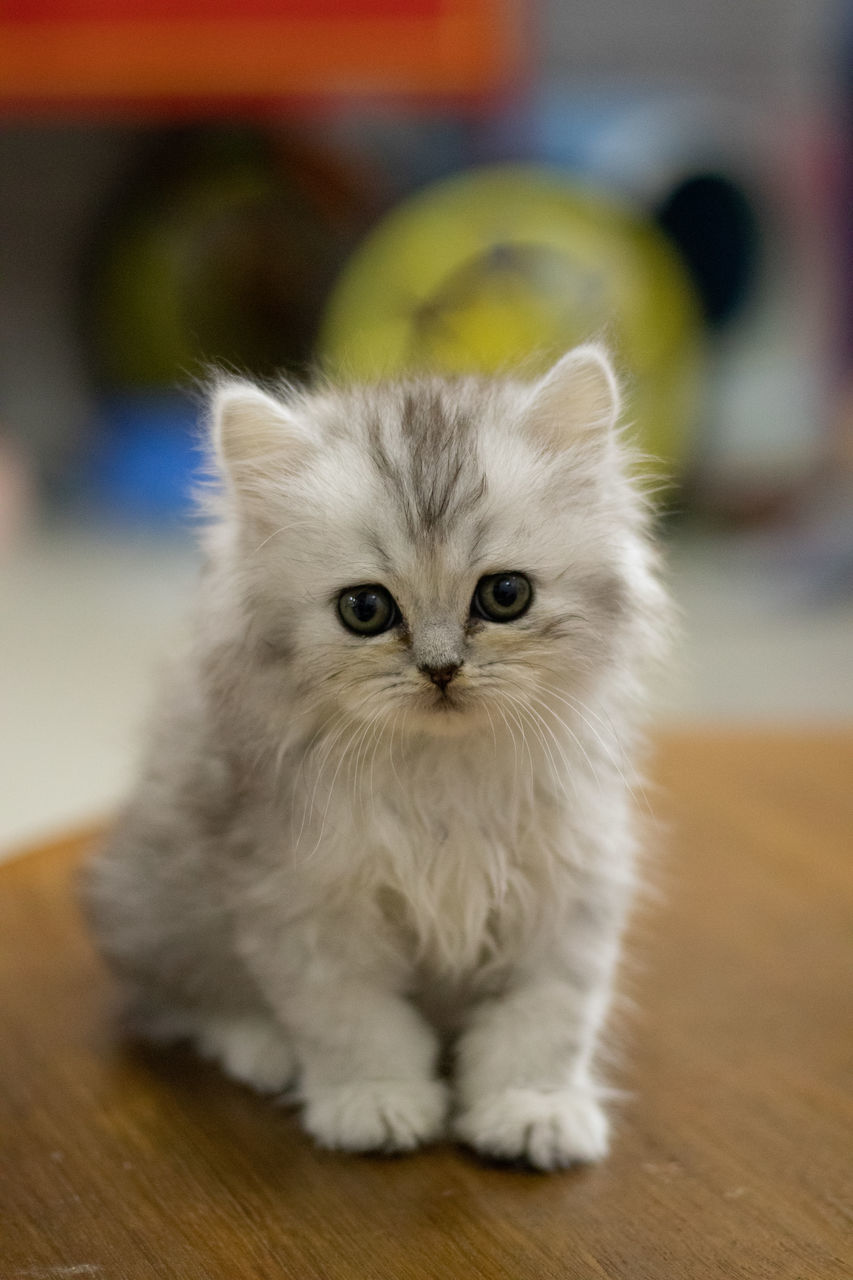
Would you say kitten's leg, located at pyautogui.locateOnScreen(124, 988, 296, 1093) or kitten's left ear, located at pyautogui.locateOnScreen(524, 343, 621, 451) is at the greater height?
kitten's left ear, located at pyautogui.locateOnScreen(524, 343, 621, 451)

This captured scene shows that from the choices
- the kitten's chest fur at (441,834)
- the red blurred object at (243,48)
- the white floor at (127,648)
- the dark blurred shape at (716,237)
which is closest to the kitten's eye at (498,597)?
the kitten's chest fur at (441,834)

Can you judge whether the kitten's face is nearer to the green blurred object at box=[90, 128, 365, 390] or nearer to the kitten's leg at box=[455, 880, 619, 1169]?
the kitten's leg at box=[455, 880, 619, 1169]

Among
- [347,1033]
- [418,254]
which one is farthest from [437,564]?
[418,254]

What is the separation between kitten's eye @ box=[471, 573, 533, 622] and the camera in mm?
1044

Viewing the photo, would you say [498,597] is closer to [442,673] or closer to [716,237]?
[442,673]

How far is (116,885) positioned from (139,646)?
6.85 feet

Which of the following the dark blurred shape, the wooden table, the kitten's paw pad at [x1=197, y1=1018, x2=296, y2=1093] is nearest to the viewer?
the wooden table

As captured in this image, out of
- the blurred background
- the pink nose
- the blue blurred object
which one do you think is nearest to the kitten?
the pink nose

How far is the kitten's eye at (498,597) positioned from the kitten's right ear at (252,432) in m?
0.18

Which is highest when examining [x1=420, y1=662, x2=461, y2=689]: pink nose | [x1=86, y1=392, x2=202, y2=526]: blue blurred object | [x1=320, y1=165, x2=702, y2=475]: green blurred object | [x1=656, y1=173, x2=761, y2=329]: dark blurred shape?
[x1=656, y1=173, x2=761, y2=329]: dark blurred shape

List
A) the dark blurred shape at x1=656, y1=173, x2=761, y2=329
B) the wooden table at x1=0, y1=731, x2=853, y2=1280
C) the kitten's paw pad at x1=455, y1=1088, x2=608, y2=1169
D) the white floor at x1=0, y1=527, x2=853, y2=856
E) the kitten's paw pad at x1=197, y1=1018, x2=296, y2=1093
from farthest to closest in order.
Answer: the dark blurred shape at x1=656, y1=173, x2=761, y2=329, the white floor at x1=0, y1=527, x2=853, y2=856, the kitten's paw pad at x1=197, y1=1018, x2=296, y2=1093, the kitten's paw pad at x1=455, y1=1088, x2=608, y2=1169, the wooden table at x1=0, y1=731, x2=853, y2=1280

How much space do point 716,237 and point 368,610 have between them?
3.25m

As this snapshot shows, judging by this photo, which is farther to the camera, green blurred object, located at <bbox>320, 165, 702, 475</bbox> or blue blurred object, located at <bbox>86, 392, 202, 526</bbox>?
blue blurred object, located at <bbox>86, 392, 202, 526</bbox>

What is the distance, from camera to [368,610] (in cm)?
105
